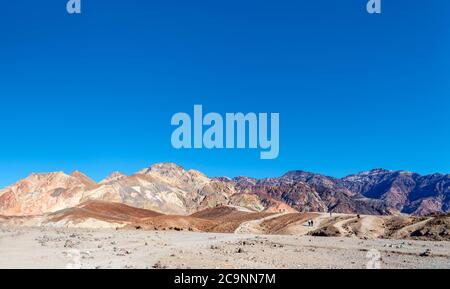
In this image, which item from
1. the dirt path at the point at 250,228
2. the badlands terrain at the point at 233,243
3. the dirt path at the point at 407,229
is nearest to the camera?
the badlands terrain at the point at 233,243

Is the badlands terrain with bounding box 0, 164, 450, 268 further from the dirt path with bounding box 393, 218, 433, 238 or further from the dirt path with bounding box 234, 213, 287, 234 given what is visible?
the dirt path with bounding box 234, 213, 287, 234

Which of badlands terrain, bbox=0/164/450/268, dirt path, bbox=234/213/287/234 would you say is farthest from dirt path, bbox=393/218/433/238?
dirt path, bbox=234/213/287/234

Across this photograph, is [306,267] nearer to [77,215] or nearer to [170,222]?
[170,222]

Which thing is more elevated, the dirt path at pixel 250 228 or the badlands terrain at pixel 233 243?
the badlands terrain at pixel 233 243

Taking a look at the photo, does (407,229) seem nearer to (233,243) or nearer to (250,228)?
(233,243)

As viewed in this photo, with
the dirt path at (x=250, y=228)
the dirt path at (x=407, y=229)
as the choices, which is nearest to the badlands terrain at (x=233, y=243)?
the dirt path at (x=407, y=229)

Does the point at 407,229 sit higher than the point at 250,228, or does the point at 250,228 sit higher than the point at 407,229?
the point at 407,229

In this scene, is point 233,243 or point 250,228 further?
point 250,228

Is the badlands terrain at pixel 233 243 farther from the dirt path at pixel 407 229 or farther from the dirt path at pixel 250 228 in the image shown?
the dirt path at pixel 250 228

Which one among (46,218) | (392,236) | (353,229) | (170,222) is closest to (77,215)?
(46,218)

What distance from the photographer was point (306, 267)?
814 inches

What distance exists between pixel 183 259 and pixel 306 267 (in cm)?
639

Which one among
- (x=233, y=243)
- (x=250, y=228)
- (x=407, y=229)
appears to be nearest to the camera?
(x=233, y=243)

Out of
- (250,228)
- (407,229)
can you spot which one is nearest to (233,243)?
(407,229)
